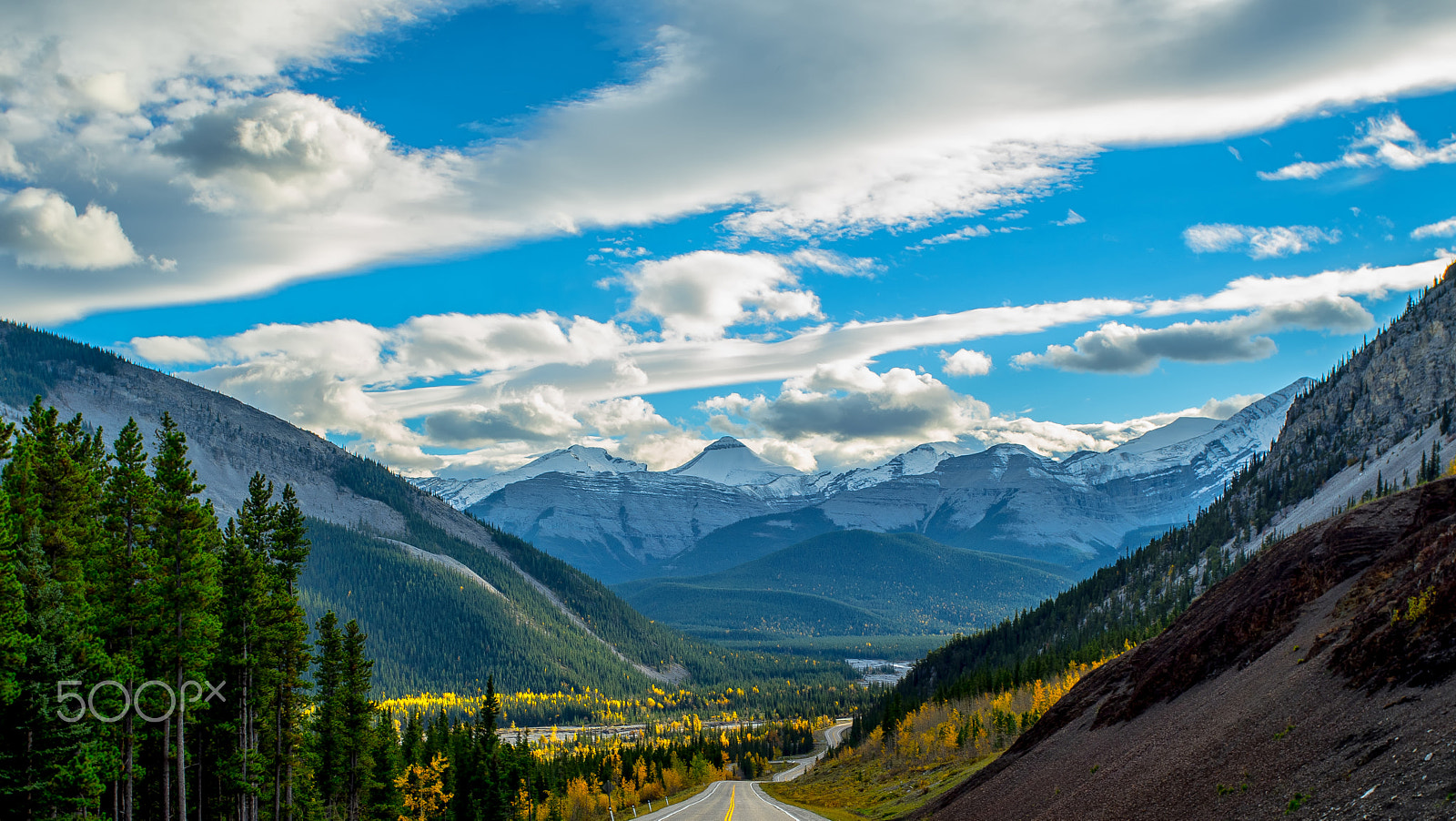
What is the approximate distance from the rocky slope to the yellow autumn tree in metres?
61.2

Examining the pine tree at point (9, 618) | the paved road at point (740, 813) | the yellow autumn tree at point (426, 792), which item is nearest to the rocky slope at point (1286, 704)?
the paved road at point (740, 813)

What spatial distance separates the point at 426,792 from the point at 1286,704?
88.1m

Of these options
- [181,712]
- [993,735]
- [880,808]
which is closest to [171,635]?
[181,712]

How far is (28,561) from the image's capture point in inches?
1369

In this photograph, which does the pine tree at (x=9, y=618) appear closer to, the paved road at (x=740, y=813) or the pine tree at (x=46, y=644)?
the pine tree at (x=46, y=644)

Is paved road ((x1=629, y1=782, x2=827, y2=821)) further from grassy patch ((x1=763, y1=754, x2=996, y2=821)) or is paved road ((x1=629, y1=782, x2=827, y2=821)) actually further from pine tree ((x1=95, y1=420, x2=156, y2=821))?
pine tree ((x1=95, y1=420, x2=156, y2=821))

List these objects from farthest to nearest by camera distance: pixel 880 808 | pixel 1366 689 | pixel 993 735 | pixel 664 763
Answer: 1. pixel 664 763
2. pixel 993 735
3. pixel 880 808
4. pixel 1366 689

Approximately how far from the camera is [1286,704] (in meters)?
30.5

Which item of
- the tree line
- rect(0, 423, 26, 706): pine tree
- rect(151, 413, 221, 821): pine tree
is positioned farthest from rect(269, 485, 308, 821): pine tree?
rect(0, 423, 26, 706): pine tree

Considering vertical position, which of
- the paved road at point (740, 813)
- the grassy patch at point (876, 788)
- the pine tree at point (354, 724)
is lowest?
the grassy patch at point (876, 788)

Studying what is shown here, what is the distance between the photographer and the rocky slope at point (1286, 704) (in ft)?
76.0

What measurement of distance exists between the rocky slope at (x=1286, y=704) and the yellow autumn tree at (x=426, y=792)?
6116cm

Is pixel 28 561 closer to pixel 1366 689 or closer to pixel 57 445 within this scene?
pixel 57 445

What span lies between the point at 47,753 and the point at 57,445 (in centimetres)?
1262
